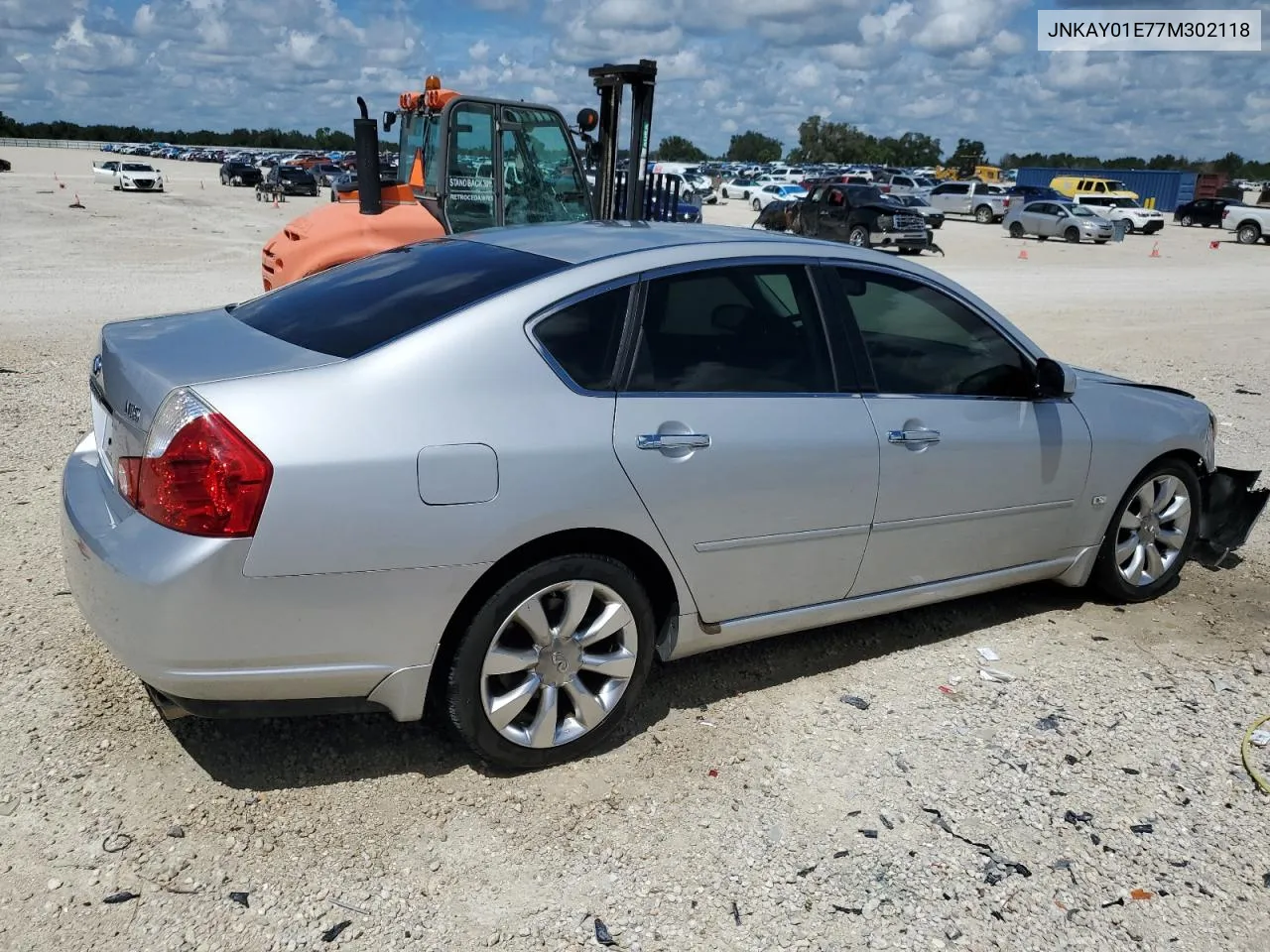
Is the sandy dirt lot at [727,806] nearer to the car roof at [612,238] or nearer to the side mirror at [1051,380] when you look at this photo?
the side mirror at [1051,380]

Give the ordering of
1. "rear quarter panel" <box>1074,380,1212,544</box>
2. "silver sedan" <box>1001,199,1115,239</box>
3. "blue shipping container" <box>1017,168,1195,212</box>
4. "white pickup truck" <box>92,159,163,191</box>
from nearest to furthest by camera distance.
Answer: "rear quarter panel" <box>1074,380,1212,544</box> → "silver sedan" <box>1001,199,1115,239</box> → "white pickup truck" <box>92,159,163,191</box> → "blue shipping container" <box>1017,168,1195,212</box>

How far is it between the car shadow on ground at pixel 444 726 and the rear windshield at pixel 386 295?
1301 mm

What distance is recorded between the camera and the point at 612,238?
386 centimetres

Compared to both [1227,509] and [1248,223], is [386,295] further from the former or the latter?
[1248,223]

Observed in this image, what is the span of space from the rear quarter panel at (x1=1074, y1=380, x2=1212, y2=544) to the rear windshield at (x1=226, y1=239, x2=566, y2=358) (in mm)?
2543

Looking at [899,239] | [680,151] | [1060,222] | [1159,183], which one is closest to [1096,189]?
[1060,222]

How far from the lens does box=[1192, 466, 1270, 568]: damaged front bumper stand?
531 cm

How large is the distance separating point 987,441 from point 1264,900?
5.94 feet

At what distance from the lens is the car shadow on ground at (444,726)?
11.0 feet

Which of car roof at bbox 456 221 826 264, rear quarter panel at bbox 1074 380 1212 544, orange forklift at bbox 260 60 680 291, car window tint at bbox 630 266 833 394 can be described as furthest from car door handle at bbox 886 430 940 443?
orange forklift at bbox 260 60 680 291

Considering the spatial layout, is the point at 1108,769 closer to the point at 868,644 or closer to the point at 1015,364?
the point at 868,644

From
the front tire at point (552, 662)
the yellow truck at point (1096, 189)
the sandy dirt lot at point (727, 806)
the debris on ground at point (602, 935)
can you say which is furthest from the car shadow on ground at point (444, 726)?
the yellow truck at point (1096, 189)

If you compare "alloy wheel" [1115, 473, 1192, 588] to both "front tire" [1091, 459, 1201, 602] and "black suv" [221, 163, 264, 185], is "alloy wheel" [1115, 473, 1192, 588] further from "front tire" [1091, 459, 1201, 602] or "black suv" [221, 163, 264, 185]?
"black suv" [221, 163, 264, 185]

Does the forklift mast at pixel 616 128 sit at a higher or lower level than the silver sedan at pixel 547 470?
higher
